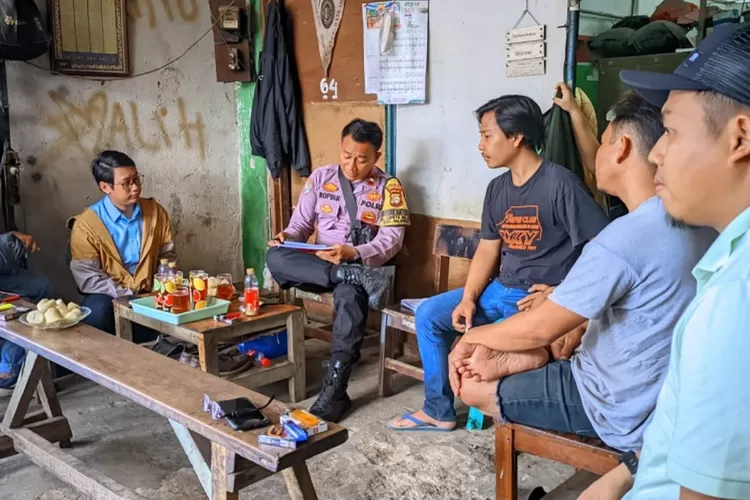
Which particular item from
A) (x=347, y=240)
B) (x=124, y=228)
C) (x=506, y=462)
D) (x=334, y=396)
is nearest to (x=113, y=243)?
(x=124, y=228)

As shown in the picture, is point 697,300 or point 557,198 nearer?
point 697,300

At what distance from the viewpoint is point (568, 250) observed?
8.42ft

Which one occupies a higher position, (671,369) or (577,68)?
(577,68)

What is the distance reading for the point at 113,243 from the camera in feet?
10.9

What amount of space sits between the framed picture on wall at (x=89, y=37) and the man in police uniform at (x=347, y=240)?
1.43 metres

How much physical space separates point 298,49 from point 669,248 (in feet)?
10.0

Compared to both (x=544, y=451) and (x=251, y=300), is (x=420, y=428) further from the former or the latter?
(x=544, y=451)

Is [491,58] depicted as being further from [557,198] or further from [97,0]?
[97,0]

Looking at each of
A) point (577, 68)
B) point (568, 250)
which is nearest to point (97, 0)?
point (577, 68)

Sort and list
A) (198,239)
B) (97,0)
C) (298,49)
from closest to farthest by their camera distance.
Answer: (97,0) → (298,49) → (198,239)

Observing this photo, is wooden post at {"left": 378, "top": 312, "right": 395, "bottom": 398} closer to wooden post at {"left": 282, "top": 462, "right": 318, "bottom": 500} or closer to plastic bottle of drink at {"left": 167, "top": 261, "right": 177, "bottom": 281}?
plastic bottle of drink at {"left": 167, "top": 261, "right": 177, "bottom": 281}

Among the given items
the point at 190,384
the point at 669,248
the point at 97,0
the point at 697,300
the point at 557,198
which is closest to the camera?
the point at 697,300

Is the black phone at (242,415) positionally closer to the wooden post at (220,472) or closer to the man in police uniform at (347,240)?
the wooden post at (220,472)

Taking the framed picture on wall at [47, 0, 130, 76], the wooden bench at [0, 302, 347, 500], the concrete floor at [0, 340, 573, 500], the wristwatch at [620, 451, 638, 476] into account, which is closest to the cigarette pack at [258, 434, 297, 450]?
the wooden bench at [0, 302, 347, 500]
